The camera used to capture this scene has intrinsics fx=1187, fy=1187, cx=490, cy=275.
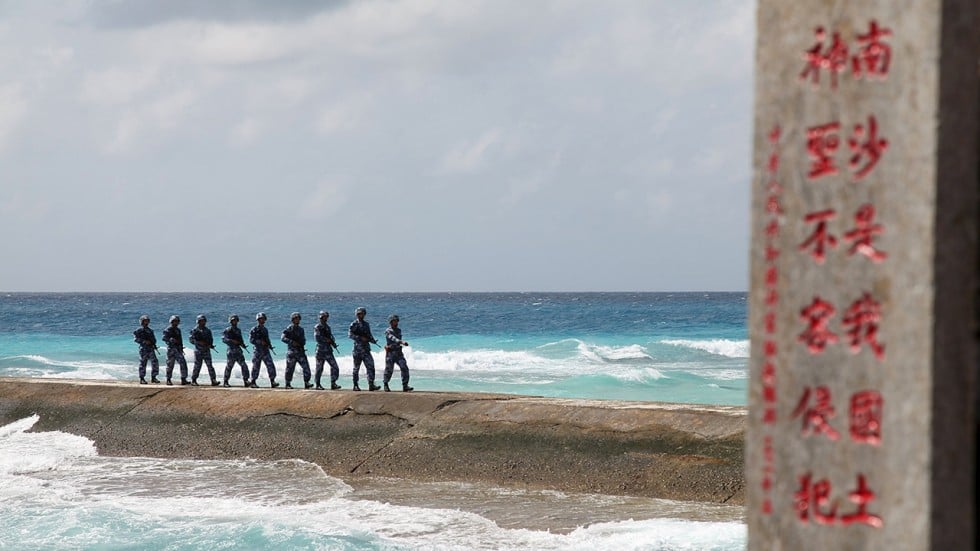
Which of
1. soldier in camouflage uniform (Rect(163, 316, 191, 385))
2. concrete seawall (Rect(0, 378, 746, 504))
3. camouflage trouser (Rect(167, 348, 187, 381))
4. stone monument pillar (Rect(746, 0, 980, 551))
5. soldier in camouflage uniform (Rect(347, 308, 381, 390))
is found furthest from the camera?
soldier in camouflage uniform (Rect(163, 316, 191, 385))

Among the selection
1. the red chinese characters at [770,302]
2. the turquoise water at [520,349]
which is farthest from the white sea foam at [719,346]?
A: the red chinese characters at [770,302]

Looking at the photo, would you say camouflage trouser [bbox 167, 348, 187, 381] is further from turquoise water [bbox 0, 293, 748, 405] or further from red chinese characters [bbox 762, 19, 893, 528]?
red chinese characters [bbox 762, 19, 893, 528]

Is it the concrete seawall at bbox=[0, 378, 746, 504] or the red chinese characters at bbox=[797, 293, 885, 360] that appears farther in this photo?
the concrete seawall at bbox=[0, 378, 746, 504]

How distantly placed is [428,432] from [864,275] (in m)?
10.3

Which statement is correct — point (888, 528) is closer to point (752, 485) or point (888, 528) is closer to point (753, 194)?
point (752, 485)

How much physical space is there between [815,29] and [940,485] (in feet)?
4.20

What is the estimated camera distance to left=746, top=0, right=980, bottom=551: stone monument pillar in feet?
10.1

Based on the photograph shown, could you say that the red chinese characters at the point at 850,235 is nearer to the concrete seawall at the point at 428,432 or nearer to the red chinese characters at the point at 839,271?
the red chinese characters at the point at 839,271

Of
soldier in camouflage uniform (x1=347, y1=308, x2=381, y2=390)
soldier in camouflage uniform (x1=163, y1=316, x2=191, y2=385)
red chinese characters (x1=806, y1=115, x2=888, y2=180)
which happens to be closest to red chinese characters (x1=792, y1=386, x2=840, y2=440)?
red chinese characters (x1=806, y1=115, x2=888, y2=180)

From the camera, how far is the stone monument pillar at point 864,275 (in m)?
3.08

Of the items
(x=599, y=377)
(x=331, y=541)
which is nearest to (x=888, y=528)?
(x=331, y=541)

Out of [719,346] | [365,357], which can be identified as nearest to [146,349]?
[365,357]

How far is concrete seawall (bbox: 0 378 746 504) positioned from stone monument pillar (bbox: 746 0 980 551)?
25.9 ft

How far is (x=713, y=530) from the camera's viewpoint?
9.95 meters
